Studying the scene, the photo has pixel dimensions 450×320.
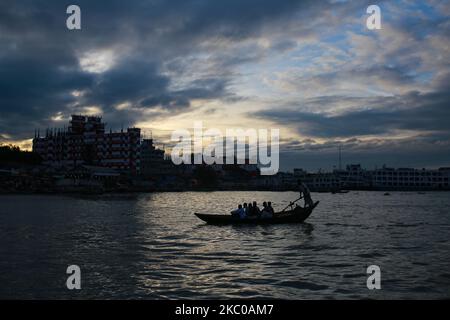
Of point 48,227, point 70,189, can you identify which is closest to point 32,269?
point 48,227

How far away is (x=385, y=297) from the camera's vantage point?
39.4 feet

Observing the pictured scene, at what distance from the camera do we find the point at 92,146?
128250 mm

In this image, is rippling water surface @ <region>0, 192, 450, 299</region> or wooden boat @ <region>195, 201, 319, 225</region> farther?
wooden boat @ <region>195, 201, 319, 225</region>

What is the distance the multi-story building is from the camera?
126 meters

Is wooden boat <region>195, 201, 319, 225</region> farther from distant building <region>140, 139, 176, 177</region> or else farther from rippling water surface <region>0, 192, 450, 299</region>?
distant building <region>140, 139, 176, 177</region>

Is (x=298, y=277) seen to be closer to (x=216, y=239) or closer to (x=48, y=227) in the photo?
(x=216, y=239)

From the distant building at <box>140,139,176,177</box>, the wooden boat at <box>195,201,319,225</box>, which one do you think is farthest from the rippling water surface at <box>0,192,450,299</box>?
the distant building at <box>140,139,176,177</box>

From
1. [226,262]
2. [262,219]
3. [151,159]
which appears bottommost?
[226,262]

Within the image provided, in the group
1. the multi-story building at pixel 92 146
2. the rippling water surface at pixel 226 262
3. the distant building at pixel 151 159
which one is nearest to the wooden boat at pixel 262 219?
the rippling water surface at pixel 226 262

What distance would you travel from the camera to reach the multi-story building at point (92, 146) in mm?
125575

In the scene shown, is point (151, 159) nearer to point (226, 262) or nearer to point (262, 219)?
point (262, 219)

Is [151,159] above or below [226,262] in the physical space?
above

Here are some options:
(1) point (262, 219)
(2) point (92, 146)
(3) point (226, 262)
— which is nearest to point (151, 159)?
(2) point (92, 146)

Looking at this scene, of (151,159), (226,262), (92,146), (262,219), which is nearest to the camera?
(226,262)
